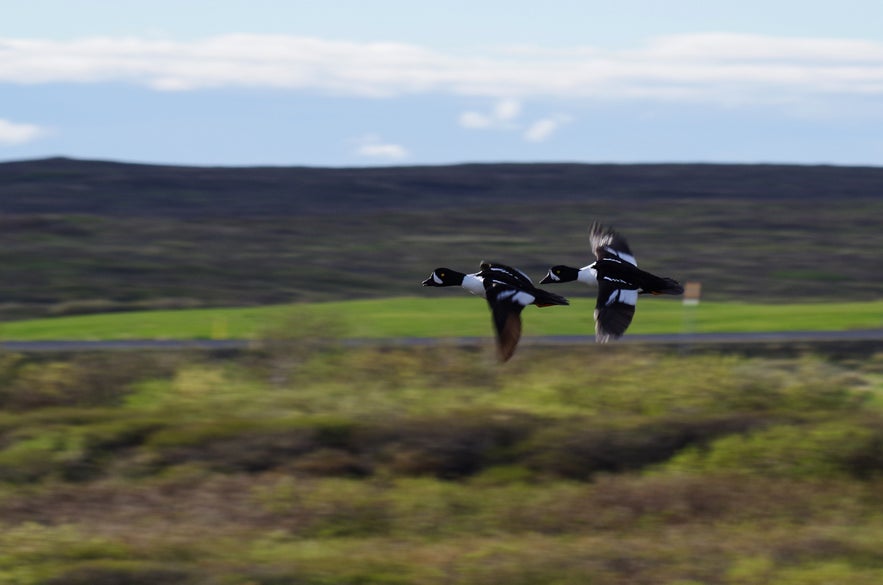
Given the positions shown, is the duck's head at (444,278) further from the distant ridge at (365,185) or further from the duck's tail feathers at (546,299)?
the distant ridge at (365,185)

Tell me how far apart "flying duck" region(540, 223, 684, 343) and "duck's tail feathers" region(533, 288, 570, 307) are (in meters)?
0.09

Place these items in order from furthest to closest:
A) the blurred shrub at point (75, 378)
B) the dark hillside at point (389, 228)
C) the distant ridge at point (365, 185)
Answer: the distant ridge at point (365, 185)
the dark hillside at point (389, 228)
the blurred shrub at point (75, 378)

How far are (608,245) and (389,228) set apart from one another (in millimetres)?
77668

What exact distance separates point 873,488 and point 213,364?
21856 millimetres

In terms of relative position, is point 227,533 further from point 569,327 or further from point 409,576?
point 569,327

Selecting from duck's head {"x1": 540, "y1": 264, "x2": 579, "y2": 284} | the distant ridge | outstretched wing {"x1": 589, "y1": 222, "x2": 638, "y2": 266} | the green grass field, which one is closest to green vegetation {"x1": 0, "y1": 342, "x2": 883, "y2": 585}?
the green grass field

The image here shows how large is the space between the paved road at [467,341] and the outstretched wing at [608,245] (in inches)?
1411

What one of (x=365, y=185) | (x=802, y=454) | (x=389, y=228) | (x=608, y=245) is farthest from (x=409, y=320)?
(x=365, y=185)

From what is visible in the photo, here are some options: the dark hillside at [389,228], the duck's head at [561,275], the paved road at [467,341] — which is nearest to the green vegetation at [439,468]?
the paved road at [467,341]

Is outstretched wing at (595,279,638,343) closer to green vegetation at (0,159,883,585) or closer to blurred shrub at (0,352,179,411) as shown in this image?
green vegetation at (0,159,883,585)

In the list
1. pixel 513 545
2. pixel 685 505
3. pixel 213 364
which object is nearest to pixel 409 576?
pixel 513 545

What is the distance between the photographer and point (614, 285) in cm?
751

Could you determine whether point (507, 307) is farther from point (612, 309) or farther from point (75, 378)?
point (75, 378)

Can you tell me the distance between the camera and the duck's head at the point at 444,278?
7.28 m
